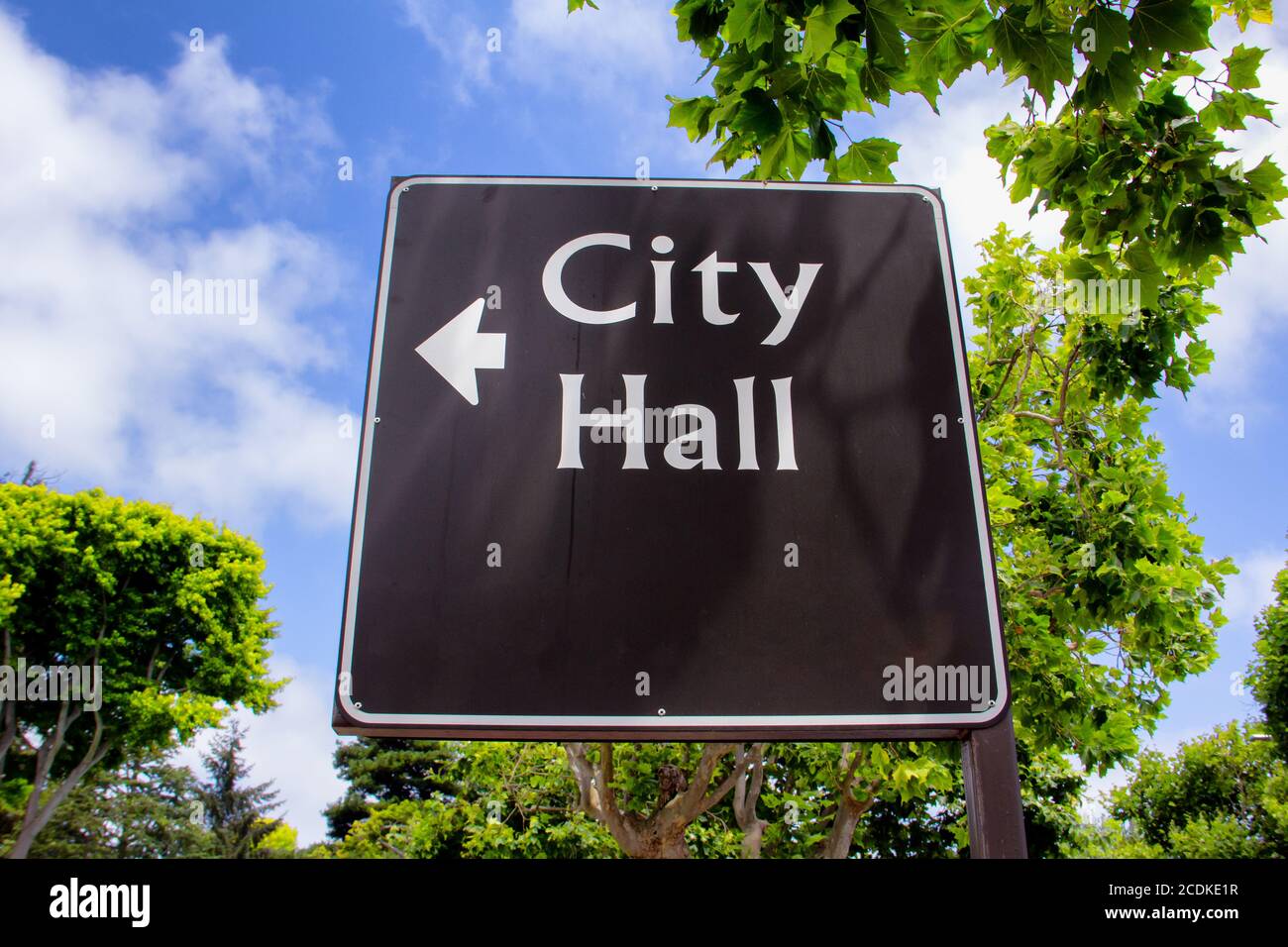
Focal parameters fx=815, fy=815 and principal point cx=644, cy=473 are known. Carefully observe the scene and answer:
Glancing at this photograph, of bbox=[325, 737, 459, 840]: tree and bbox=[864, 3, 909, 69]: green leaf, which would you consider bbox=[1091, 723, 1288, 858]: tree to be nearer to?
bbox=[864, 3, 909, 69]: green leaf

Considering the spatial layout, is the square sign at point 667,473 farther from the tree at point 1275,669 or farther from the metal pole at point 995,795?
the tree at point 1275,669

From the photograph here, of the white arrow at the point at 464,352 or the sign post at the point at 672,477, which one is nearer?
the sign post at the point at 672,477

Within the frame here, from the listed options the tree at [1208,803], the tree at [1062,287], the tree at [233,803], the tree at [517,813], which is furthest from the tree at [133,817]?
the tree at [1208,803]

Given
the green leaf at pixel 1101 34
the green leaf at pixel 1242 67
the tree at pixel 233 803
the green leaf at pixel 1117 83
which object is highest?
the green leaf at pixel 1242 67

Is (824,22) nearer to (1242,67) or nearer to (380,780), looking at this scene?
(1242,67)

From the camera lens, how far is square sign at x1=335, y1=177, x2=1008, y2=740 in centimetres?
151

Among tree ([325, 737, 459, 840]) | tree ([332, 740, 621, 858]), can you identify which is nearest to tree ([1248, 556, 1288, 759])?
tree ([332, 740, 621, 858])

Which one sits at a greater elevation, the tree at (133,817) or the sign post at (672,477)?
the sign post at (672,477)

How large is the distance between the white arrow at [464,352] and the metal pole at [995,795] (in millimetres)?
1253

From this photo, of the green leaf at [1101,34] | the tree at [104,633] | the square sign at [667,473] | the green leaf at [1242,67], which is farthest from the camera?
the tree at [104,633]

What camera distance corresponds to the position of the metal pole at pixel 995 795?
5.41 feet

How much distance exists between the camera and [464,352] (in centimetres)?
176

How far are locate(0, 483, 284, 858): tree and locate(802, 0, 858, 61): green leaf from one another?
27.1 meters

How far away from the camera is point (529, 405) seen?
67.8 inches
